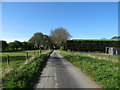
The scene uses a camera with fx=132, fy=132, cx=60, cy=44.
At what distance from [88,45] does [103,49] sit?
17.1 feet

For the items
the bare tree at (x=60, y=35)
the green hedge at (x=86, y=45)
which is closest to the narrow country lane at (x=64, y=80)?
the green hedge at (x=86, y=45)

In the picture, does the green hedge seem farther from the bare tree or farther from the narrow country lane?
the narrow country lane

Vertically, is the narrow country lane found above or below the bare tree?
below

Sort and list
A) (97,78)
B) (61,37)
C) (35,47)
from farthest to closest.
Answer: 1. (35,47)
2. (61,37)
3. (97,78)

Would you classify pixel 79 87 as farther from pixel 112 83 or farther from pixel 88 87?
pixel 112 83

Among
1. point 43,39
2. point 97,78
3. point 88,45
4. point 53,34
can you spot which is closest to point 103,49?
point 88,45

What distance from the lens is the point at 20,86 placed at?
493 centimetres

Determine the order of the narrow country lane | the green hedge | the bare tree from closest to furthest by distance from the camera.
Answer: the narrow country lane
the green hedge
the bare tree

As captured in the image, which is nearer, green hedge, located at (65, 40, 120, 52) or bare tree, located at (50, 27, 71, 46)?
green hedge, located at (65, 40, 120, 52)

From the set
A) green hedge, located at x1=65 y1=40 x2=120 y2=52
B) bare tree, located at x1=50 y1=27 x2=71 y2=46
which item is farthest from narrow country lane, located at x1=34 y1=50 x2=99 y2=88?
bare tree, located at x1=50 y1=27 x2=71 y2=46

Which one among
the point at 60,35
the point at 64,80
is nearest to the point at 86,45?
the point at 60,35

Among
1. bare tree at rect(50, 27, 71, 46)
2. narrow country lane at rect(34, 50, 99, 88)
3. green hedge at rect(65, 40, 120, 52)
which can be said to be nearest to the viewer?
narrow country lane at rect(34, 50, 99, 88)

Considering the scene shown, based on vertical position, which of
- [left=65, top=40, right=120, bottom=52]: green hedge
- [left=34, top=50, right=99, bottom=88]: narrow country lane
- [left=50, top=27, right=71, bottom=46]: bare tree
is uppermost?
[left=50, top=27, right=71, bottom=46]: bare tree

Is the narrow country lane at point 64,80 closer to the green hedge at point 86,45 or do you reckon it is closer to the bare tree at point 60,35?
the green hedge at point 86,45
